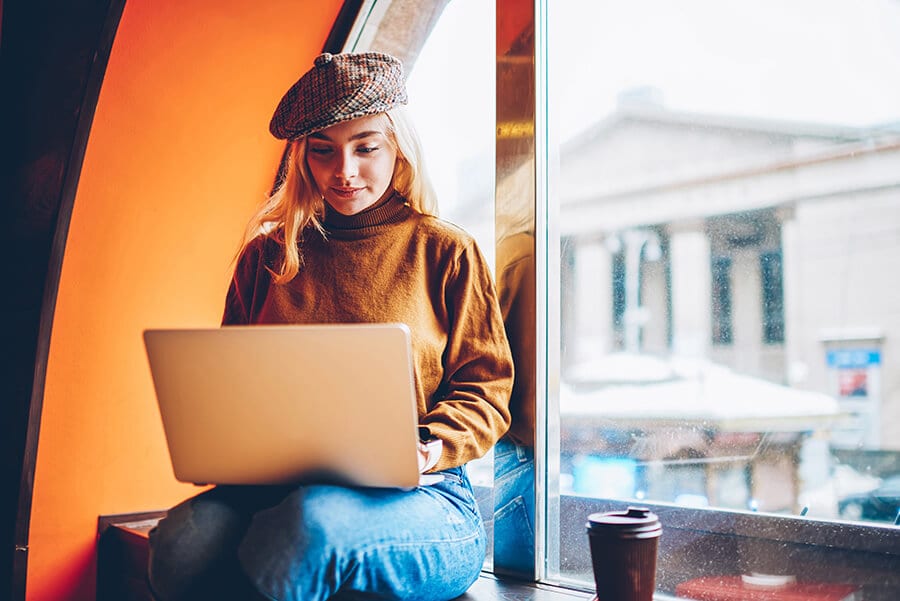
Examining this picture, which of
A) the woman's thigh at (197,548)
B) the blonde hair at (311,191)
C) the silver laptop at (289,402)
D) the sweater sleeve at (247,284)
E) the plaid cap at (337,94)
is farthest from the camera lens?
the sweater sleeve at (247,284)

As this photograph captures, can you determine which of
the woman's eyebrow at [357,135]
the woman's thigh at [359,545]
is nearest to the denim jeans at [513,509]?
the woman's thigh at [359,545]

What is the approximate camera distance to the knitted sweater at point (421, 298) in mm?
1424

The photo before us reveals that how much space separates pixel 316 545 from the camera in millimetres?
1095

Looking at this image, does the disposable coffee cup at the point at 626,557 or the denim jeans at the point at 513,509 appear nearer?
the disposable coffee cup at the point at 626,557

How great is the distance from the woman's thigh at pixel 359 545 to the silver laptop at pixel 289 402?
0.17 feet

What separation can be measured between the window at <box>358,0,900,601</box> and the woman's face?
291 mm

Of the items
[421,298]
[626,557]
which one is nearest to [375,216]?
[421,298]

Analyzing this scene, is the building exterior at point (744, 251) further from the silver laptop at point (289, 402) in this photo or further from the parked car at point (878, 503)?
the silver laptop at point (289, 402)

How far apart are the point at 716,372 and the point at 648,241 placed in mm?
294

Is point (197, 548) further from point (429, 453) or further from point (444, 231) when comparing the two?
point (444, 231)

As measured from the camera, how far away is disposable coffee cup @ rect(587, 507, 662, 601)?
111 cm

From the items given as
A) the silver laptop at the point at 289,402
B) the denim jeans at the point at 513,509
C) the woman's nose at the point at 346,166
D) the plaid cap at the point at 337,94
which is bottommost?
the denim jeans at the point at 513,509

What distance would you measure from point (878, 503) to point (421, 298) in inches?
32.3

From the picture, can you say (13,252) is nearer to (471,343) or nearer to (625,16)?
(471,343)
